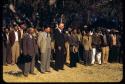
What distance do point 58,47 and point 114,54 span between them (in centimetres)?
395

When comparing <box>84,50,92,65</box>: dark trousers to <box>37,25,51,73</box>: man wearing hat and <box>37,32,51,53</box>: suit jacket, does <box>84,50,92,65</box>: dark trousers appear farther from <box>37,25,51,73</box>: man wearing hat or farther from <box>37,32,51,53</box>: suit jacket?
<box>37,32,51,53</box>: suit jacket

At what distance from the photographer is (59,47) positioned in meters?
13.4

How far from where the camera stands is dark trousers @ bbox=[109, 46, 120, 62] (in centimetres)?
1630

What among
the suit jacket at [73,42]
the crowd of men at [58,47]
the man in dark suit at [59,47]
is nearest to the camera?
the crowd of men at [58,47]

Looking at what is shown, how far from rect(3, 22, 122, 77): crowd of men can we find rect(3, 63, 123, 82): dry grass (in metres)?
0.35

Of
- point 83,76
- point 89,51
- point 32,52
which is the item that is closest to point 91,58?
point 89,51

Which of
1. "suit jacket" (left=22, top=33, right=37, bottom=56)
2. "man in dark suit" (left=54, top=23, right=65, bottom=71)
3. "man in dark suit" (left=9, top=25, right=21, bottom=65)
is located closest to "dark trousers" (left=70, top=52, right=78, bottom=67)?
"man in dark suit" (left=54, top=23, right=65, bottom=71)

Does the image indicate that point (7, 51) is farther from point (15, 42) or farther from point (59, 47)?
point (59, 47)

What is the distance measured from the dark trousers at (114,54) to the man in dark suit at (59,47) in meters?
3.06

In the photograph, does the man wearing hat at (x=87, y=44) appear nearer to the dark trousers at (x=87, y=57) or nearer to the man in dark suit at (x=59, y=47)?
the dark trousers at (x=87, y=57)

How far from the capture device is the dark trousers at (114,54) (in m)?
16.3

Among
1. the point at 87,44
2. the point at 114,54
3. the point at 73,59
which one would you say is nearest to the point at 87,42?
the point at 87,44

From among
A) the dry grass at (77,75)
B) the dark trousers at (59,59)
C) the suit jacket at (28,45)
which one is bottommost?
the dry grass at (77,75)

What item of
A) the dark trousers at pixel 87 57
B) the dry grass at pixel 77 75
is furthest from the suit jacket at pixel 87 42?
the dry grass at pixel 77 75
